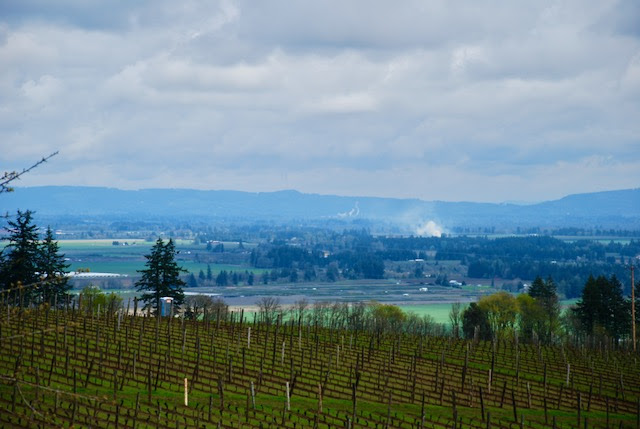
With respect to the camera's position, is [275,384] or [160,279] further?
[160,279]

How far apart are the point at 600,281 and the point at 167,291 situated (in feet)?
142

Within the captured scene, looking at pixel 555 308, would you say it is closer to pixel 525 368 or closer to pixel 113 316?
pixel 525 368

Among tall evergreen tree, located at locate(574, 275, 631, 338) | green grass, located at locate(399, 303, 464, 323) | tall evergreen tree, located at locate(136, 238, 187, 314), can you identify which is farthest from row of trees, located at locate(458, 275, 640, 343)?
green grass, located at locate(399, 303, 464, 323)

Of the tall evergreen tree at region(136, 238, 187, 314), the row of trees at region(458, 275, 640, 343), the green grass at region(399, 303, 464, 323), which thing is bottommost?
the green grass at region(399, 303, 464, 323)

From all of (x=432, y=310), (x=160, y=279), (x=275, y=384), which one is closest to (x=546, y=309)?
(x=160, y=279)

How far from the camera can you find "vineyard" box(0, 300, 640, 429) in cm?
3141

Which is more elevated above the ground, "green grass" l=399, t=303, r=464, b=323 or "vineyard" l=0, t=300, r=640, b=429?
"vineyard" l=0, t=300, r=640, b=429

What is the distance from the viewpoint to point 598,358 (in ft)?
199

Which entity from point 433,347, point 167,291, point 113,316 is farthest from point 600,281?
point 113,316

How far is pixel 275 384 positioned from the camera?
40625mm

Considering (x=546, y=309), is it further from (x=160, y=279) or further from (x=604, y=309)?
(x=160, y=279)

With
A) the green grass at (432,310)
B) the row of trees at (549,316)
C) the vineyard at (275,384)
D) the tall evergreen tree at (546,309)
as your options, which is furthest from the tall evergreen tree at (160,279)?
the green grass at (432,310)

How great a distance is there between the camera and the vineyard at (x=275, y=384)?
3141 centimetres

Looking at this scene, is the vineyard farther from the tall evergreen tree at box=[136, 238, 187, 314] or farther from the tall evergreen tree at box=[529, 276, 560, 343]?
the tall evergreen tree at box=[529, 276, 560, 343]
